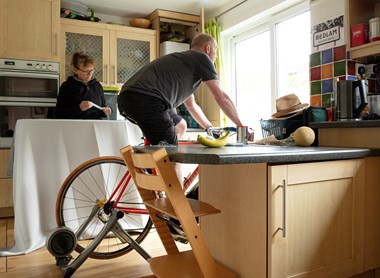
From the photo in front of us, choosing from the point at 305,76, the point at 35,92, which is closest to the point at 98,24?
the point at 35,92

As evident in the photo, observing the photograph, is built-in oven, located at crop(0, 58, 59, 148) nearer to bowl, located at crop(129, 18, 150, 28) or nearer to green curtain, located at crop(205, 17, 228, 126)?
bowl, located at crop(129, 18, 150, 28)

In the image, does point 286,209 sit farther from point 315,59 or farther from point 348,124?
point 315,59

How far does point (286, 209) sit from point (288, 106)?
1.28 m

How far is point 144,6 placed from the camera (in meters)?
4.38

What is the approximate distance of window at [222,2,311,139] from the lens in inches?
133

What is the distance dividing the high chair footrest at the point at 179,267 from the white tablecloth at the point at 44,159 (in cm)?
128

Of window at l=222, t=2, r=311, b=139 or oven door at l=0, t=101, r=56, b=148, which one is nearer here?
window at l=222, t=2, r=311, b=139

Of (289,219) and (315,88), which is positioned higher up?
(315,88)

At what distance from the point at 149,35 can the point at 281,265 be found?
12.5 feet

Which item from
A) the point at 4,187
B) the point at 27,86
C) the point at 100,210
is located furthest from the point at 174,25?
the point at 100,210

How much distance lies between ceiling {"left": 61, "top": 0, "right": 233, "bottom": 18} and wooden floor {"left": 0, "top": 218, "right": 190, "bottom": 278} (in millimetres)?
2912

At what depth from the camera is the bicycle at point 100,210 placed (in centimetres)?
205

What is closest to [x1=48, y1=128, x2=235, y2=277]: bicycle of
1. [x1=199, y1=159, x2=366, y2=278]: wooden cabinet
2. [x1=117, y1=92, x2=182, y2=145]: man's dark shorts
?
[x1=117, y1=92, x2=182, y2=145]: man's dark shorts

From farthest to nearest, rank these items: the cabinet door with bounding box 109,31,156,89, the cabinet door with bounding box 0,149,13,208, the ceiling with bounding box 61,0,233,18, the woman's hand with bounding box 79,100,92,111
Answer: the cabinet door with bounding box 109,31,156,89, the ceiling with bounding box 61,0,233,18, the cabinet door with bounding box 0,149,13,208, the woman's hand with bounding box 79,100,92,111
